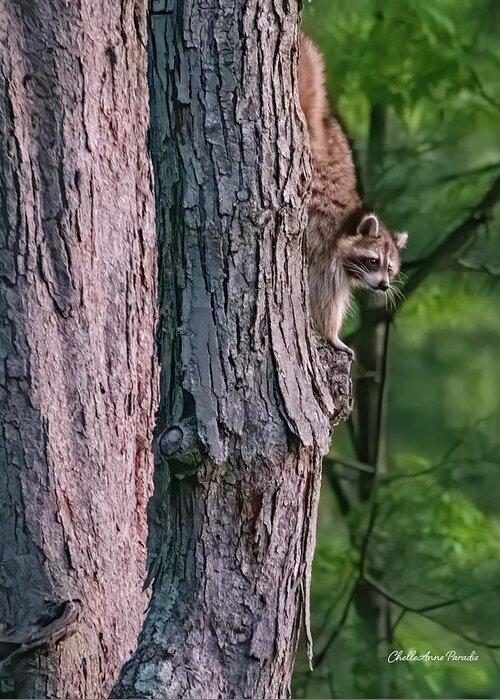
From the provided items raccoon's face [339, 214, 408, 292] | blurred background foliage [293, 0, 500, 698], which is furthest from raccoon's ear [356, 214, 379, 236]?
blurred background foliage [293, 0, 500, 698]

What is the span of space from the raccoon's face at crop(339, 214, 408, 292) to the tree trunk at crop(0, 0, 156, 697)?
34.2 inches

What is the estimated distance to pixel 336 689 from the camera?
303 inches

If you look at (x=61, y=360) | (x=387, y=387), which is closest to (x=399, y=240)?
(x=61, y=360)

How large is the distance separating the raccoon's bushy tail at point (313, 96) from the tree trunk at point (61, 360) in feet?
2.54

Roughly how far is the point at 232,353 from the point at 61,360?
Result: 1194mm

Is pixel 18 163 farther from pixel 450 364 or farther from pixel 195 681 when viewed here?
pixel 450 364

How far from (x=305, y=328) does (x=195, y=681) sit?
101 cm

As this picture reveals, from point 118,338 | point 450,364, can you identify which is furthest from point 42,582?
point 450,364

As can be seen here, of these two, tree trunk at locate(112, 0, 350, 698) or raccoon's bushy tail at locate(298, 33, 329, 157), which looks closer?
tree trunk at locate(112, 0, 350, 698)

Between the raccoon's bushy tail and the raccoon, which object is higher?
the raccoon's bushy tail

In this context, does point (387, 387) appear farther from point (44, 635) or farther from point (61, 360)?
point (44, 635)

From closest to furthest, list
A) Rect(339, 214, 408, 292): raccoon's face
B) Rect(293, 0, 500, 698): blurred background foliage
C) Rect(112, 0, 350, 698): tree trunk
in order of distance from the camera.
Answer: Rect(112, 0, 350, 698): tree trunk < Rect(339, 214, 408, 292): raccoon's face < Rect(293, 0, 500, 698): blurred background foliage

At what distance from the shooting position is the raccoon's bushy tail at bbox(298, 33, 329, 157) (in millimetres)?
3850

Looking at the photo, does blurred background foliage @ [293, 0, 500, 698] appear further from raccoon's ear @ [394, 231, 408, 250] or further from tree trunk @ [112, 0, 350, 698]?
tree trunk @ [112, 0, 350, 698]
